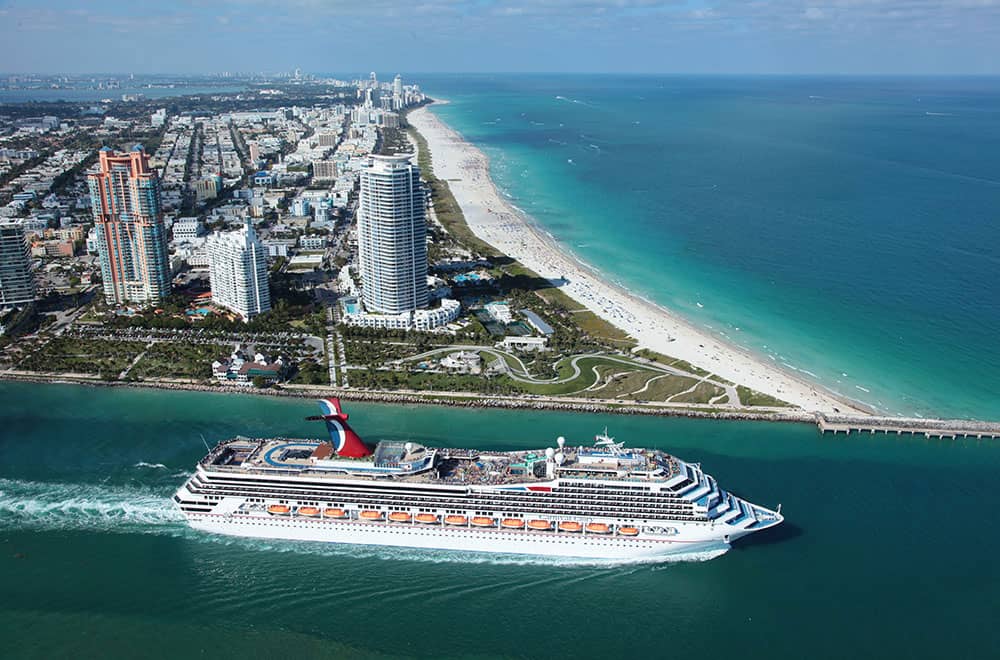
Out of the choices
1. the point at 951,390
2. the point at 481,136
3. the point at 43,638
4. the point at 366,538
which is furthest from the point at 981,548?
the point at 481,136

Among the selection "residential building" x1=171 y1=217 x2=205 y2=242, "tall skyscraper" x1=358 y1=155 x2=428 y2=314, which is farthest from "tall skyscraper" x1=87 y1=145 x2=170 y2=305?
"residential building" x1=171 y1=217 x2=205 y2=242

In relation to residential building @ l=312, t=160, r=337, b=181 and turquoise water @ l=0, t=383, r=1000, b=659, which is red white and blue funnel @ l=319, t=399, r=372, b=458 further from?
residential building @ l=312, t=160, r=337, b=181

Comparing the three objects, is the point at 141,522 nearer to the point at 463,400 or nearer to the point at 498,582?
the point at 498,582

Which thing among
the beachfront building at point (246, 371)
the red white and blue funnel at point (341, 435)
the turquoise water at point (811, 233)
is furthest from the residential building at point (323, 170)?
the red white and blue funnel at point (341, 435)

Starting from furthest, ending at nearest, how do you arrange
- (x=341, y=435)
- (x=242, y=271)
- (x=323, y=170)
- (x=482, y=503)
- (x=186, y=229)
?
(x=323, y=170) → (x=186, y=229) → (x=242, y=271) → (x=341, y=435) → (x=482, y=503)

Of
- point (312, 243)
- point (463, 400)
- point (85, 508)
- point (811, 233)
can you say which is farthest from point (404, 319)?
point (811, 233)

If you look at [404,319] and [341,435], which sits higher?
[341,435]
